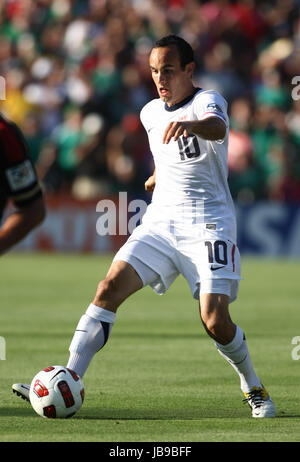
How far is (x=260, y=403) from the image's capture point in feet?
22.7

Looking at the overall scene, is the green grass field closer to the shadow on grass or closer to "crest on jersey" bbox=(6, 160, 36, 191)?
the shadow on grass

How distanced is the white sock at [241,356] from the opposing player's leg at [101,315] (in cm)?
69

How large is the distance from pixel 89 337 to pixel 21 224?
6.94 ft

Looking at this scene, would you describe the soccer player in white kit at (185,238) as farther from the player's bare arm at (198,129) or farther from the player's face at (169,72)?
the player's bare arm at (198,129)

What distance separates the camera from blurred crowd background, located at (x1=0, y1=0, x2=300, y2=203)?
19562mm

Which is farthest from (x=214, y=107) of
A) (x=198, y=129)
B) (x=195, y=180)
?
(x=195, y=180)

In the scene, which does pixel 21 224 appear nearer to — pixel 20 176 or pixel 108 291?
pixel 20 176

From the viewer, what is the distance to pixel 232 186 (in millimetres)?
19906

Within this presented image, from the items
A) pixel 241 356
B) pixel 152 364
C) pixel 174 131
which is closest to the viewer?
pixel 174 131

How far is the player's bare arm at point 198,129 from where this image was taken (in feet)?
20.8

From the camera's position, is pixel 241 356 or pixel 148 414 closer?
pixel 148 414

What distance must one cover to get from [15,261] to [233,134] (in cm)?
463

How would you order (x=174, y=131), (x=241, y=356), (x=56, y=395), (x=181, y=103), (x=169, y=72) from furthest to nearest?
(x=181, y=103) → (x=169, y=72) → (x=241, y=356) → (x=56, y=395) → (x=174, y=131)

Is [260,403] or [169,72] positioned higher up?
[169,72]
